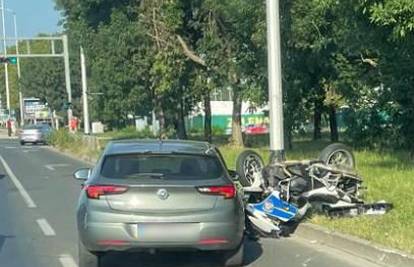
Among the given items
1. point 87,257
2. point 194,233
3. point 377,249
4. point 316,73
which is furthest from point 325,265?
point 316,73

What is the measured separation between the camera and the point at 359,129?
97.2 ft

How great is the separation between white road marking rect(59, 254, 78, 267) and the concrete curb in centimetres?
330

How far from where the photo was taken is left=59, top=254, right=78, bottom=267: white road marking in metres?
10.1

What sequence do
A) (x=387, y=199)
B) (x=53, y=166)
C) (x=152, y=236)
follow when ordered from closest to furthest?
1. (x=152, y=236)
2. (x=387, y=199)
3. (x=53, y=166)

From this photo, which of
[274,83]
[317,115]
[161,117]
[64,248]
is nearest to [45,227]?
[64,248]

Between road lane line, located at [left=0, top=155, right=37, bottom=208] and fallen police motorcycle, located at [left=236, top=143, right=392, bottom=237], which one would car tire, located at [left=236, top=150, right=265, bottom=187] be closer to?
fallen police motorcycle, located at [left=236, top=143, right=392, bottom=237]

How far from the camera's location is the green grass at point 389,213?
415 inches

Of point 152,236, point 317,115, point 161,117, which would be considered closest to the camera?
point 152,236

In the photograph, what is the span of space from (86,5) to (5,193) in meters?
23.3

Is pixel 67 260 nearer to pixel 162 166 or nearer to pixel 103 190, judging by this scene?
pixel 103 190

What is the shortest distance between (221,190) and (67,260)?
233cm

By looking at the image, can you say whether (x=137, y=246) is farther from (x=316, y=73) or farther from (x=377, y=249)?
(x=316, y=73)

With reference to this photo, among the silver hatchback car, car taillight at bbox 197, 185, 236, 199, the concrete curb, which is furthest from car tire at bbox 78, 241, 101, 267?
the concrete curb

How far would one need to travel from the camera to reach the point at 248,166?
15133 millimetres
